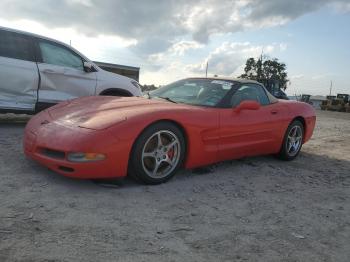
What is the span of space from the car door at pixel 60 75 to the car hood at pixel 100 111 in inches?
79.0

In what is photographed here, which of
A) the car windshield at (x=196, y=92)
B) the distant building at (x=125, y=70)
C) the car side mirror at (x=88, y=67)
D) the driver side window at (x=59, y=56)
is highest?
the distant building at (x=125, y=70)

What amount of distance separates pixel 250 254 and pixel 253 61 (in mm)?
67980

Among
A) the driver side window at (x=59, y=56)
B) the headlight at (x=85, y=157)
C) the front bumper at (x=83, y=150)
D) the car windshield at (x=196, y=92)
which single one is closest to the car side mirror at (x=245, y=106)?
the car windshield at (x=196, y=92)

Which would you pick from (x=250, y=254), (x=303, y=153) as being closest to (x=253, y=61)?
(x=303, y=153)

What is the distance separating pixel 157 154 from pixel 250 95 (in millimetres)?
2026

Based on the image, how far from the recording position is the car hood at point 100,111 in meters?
3.88

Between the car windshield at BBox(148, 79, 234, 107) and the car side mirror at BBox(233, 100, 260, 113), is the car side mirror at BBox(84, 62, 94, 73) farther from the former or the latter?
the car side mirror at BBox(233, 100, 260, 113)

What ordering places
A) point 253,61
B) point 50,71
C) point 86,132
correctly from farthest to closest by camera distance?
1. point 253,61
2. point 50,71
3. point 86,132

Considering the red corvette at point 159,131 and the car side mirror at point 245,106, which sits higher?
the car side mirror at point 245,106

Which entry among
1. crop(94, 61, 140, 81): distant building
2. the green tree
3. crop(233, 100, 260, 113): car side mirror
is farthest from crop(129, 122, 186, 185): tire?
the green tree

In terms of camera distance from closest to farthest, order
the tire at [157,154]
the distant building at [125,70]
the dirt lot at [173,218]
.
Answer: the dirt lot at [173,218], the tire at [157,154], the distant building at [125,70]

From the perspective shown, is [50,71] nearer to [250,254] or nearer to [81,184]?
[81,184]

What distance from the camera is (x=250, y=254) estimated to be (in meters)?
2.79

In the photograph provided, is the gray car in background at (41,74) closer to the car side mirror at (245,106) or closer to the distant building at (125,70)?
the car side mirror at (245,106)
